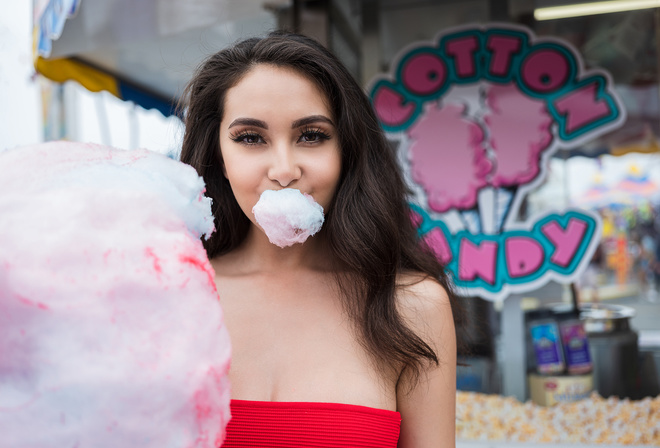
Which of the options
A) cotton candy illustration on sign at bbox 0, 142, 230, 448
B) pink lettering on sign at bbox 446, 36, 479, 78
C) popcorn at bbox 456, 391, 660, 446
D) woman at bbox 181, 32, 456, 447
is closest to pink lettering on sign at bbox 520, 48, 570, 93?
pink lettering on sign at bbox 446, 36, 479, 78

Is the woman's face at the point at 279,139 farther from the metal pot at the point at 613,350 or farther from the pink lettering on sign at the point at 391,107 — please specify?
the metal pot at the point at 613,350

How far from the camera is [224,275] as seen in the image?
57.1 inches

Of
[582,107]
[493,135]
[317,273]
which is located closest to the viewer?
[317,273]

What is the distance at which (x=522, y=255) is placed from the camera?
3.25 m

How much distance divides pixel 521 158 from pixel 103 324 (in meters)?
2.99

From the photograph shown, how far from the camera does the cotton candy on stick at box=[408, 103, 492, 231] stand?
3.32 metres

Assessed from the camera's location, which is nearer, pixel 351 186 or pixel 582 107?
pixel 351 186

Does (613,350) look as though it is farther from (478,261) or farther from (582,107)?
(582,107)

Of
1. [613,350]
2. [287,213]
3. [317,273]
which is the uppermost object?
[287,213]

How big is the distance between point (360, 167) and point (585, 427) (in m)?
2.48

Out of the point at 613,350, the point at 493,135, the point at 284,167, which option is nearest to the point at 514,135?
the point at 493,135

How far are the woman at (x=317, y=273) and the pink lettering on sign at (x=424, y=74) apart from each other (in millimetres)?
2058

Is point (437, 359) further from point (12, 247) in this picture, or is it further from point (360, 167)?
point (12, 247)

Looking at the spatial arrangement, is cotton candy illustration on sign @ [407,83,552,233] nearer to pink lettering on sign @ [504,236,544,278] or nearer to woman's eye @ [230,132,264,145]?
pink lettering on sign @ [504,236,544,278]
